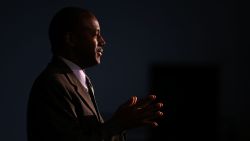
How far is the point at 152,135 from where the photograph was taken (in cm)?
598

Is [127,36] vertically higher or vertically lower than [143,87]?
higher

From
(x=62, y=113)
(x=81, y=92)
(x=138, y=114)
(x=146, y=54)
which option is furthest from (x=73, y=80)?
(x=146, y=54)

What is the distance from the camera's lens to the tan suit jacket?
173cm

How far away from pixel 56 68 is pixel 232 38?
14.9 ft

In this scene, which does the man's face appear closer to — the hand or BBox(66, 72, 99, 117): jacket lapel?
BBox(66, 72, 99, 117): jacket lapel

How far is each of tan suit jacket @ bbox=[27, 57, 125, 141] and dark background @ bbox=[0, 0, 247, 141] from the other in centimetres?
378

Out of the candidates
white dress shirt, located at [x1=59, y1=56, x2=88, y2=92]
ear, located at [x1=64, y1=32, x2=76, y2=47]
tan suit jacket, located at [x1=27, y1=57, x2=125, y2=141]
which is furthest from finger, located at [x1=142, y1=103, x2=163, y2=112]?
ear, located at [x1=64, y1=32, x2=76, y2=47]

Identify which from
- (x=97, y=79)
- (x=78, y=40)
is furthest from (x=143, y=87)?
(x=78, y=40)

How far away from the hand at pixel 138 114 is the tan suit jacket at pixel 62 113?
0.05 m

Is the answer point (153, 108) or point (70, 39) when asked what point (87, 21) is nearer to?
point (70, 39)

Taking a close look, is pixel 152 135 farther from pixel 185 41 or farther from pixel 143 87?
pixel 185 41

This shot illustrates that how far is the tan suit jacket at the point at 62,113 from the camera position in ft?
5.67

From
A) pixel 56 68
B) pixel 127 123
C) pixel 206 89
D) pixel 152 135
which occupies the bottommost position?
pixel 152 135

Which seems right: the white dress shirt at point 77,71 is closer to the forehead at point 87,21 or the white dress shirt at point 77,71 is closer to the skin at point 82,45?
the skin at point 82,45
